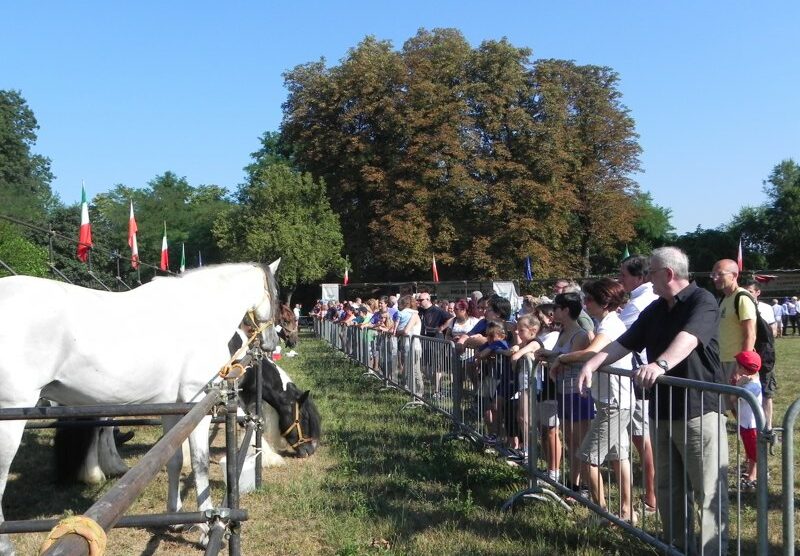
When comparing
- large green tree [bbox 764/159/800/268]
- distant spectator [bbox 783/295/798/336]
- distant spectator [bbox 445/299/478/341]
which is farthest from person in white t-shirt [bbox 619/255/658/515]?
large green tree [bbox 764/159/800/268]

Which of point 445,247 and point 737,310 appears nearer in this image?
point 737,310

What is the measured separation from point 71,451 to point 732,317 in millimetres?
6042

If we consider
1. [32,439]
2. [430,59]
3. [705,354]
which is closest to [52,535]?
[705,354]

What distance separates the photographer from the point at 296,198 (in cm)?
4241

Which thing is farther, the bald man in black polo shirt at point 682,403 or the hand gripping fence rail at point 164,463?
the bald man in black polo shirt at point 682,403

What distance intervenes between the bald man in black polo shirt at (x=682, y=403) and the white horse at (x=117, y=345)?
3019mm

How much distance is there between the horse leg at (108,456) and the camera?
7398 mm

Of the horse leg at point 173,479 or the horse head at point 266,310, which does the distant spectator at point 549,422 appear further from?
the horse leg at point 173,479

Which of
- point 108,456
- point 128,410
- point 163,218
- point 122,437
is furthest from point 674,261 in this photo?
point 163,218

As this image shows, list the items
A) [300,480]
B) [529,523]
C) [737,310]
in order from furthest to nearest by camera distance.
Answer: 1. [300,480]
2. [737,310]
3. [529,523]

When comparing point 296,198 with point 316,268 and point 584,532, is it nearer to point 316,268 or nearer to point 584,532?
point 316,268

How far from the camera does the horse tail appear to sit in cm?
700

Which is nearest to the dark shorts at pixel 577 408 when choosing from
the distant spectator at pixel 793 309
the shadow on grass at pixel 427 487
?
the shadow on grass at pixel 427 487

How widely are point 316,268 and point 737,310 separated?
117 feet
